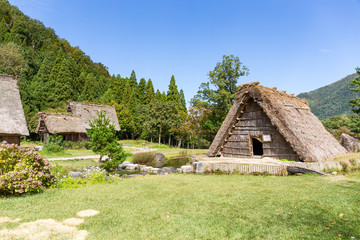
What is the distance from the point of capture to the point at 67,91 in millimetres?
44438

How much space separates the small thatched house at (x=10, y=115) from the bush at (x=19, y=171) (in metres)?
11.0

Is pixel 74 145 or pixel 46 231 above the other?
pixel 74 145

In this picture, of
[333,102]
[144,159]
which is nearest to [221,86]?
[144,159]

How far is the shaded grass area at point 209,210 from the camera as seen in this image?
13.9ft

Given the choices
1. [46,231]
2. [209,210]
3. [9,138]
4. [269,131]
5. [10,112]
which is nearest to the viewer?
[46,231]

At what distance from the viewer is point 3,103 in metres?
16.4

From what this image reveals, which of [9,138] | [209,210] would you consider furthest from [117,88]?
[209,210]

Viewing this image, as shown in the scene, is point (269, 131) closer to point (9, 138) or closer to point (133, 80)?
point (9, 138)

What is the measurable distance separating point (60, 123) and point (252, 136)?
26133 millimetres

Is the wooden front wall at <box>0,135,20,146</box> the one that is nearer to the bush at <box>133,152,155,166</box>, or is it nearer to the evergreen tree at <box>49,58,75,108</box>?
the bush at <box>133,152,155,166</box>

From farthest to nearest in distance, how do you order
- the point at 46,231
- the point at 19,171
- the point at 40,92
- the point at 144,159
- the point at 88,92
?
the point at 88,92 < the point at 40,92 < the point at 144,159 < the point at 19,171 < the point at 46,231

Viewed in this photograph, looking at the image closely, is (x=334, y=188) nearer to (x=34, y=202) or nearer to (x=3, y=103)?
(x=34, y=202)

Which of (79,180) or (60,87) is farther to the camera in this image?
(60,87)

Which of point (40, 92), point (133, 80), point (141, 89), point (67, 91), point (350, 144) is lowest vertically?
point (350, 144)
